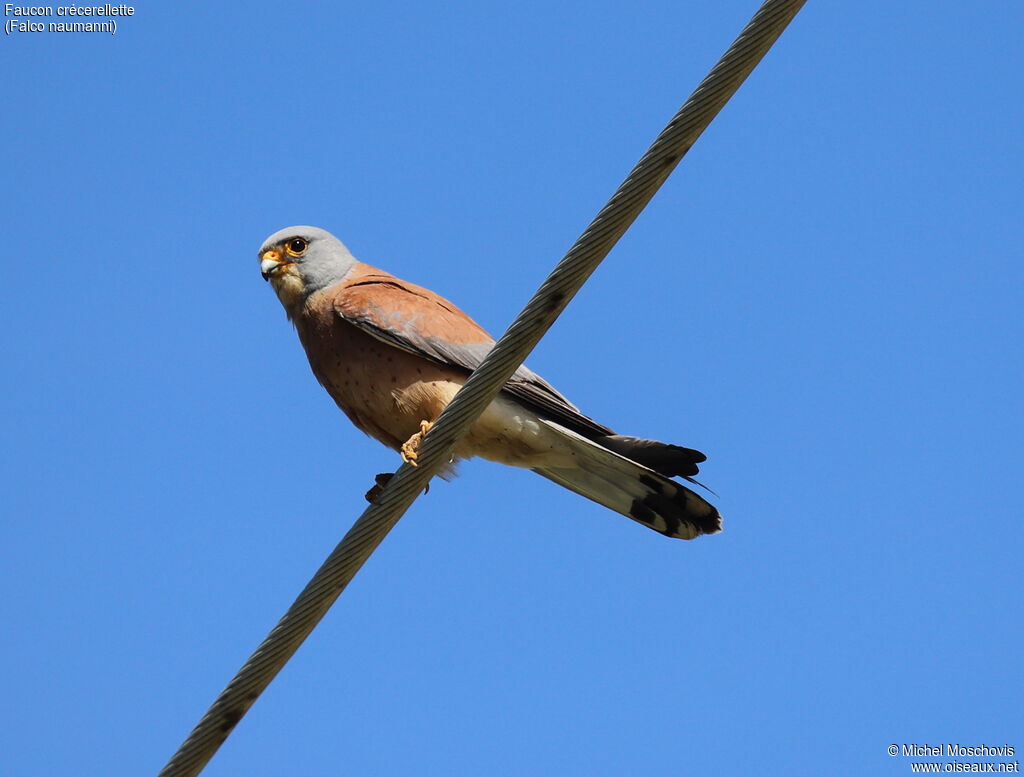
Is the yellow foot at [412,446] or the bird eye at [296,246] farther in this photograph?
the bird eye at [296,246]

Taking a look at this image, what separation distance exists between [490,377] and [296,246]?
2.44m

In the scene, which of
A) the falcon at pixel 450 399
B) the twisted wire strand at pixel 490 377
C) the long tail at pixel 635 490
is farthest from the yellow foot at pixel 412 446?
the twisted wire strand at pixel 490 377

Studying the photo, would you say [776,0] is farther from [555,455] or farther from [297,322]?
[297,322]

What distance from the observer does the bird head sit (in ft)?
16.4

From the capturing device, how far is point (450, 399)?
4.37 m

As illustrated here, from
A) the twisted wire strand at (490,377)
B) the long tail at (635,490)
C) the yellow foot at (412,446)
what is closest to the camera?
the twisted wire strand at (490,377)

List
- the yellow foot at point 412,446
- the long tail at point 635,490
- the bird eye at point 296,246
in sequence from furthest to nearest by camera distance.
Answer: the bird eye at point 296,246, the long tail at point 635,490, the yellow foot at point 412,446

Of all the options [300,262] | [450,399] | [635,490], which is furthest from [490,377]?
[300,262]

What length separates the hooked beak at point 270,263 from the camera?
5.05m

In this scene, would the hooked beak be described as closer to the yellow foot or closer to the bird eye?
the bird eye

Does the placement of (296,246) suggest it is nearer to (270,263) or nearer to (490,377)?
(270,263)

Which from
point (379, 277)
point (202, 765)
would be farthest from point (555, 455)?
point (202, 765)

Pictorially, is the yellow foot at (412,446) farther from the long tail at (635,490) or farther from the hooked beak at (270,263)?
the hooked beak at (270,263)

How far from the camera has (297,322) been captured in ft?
16.3
